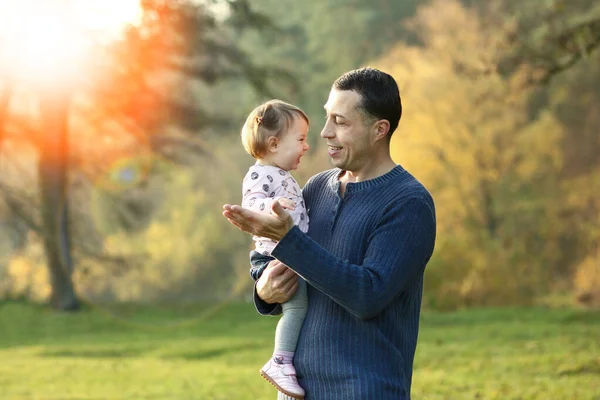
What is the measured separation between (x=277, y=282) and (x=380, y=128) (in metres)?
0.59

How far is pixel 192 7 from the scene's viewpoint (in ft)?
62.9

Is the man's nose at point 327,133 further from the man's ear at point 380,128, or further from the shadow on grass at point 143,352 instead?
the shadow on grass at point 143,352

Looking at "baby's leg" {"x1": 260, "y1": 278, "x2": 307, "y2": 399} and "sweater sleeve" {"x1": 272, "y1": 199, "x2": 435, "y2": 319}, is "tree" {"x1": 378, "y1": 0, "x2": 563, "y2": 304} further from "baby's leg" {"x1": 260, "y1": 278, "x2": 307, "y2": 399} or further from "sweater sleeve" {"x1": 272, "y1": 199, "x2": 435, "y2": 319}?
"sweater sleeve" {"x1": 272, "y1": 199, "x2": 435, "y2": 319}

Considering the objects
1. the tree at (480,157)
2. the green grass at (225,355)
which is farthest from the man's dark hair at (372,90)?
the tree at (480,157)

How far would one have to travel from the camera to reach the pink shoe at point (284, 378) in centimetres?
306

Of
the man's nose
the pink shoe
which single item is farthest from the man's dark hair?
the pink shoe

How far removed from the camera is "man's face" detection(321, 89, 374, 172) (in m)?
2.93

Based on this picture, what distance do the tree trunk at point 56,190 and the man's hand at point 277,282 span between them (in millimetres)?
16690

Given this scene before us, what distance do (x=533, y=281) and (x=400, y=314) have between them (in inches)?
957

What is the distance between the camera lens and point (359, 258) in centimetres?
294

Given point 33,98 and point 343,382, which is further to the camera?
point 33,98

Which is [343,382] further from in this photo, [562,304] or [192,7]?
[562,304]

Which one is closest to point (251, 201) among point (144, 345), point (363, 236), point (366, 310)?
point (363, 236)

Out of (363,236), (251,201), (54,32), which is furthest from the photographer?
(54,32)
